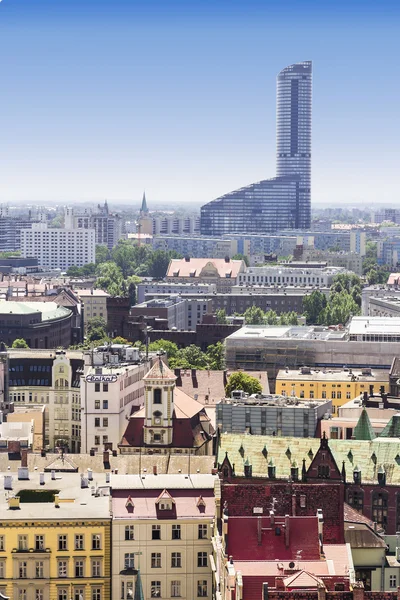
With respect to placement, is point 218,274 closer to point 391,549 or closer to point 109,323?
point 109,323

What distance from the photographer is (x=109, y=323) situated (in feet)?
282

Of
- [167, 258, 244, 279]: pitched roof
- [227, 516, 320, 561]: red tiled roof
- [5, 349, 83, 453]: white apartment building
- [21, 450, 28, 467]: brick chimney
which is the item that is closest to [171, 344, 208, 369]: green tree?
[5, 349, 83, 453]: white apartment building

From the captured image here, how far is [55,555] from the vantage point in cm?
2977

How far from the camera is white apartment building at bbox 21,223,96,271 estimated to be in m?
160

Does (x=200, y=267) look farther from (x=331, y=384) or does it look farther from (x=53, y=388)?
(x=53, y=388)

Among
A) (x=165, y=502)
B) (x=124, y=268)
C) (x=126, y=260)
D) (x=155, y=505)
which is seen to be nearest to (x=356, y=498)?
(x=165, y=502)

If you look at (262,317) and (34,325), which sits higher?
(34,325)

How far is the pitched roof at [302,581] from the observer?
914 inches

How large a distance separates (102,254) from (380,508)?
133143mm

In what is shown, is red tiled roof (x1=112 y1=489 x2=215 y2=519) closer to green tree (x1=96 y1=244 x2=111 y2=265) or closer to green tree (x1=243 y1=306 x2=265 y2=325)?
green tree (x1=243 y1=306 x2=265 y2=325)

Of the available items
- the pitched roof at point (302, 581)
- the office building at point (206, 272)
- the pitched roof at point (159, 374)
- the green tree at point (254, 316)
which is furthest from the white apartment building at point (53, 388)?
the office building at point (206, 272)

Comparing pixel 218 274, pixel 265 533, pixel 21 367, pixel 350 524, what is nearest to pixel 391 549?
pixel 350 524

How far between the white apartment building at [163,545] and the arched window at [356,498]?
4758 millimetres

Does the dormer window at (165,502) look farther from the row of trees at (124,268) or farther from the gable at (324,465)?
the row of trees at (124,268)
